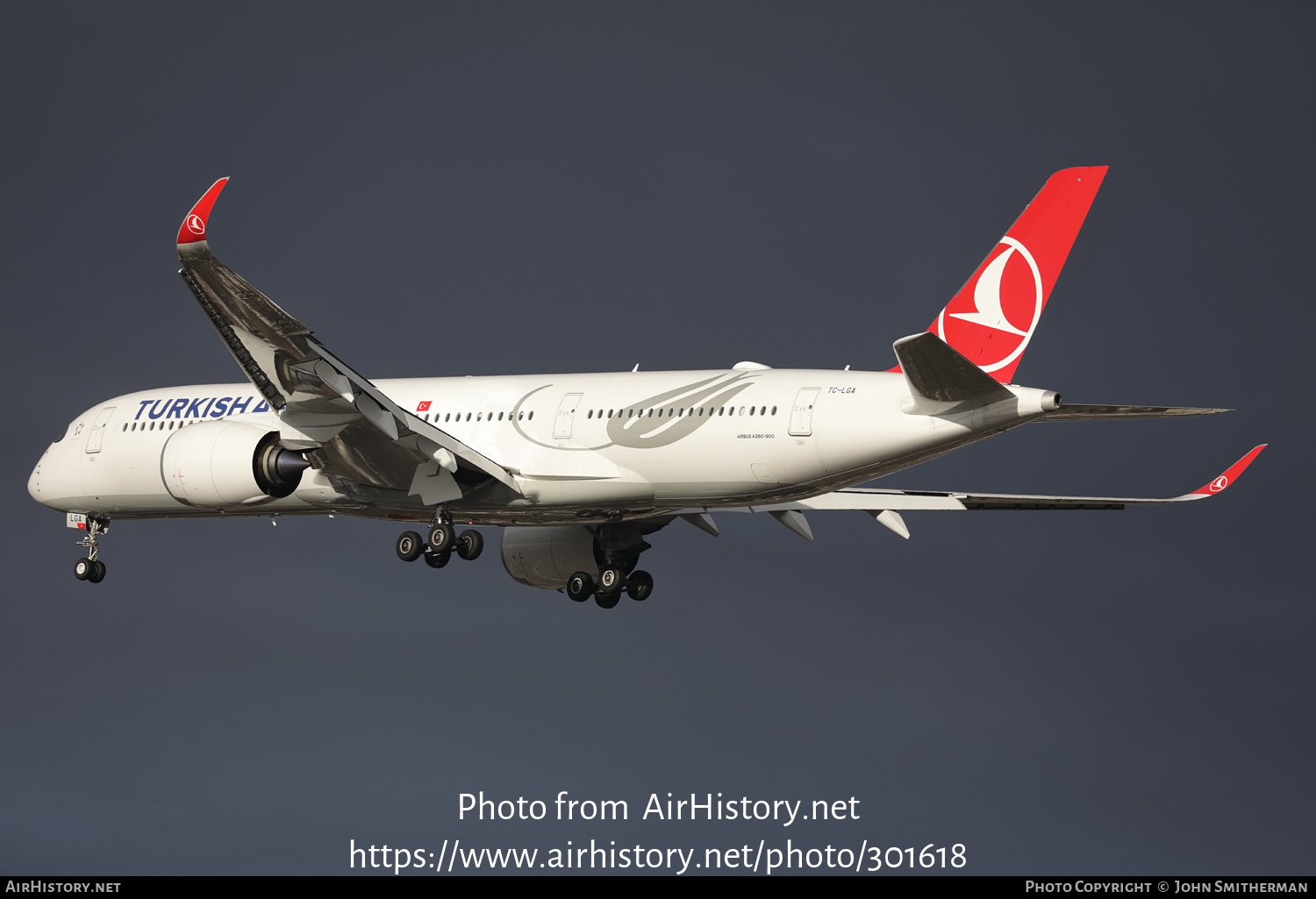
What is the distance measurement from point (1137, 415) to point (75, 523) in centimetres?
2283

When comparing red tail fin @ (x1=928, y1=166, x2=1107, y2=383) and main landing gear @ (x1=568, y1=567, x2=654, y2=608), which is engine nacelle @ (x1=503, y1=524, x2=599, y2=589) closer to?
main landing gear @ (x1=568, y1=567, x2=654, y2=608)

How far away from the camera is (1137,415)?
2466cm

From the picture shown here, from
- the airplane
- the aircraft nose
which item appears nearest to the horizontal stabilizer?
the airplane

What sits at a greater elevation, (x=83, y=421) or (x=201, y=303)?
(x=83, y=421)

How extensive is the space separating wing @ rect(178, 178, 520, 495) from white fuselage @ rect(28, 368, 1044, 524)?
2.45 feet

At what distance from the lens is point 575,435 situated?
29.8m

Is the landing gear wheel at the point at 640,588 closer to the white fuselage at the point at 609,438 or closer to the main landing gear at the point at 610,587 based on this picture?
the main landing gear at the point at 610,587

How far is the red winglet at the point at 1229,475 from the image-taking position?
28358mm

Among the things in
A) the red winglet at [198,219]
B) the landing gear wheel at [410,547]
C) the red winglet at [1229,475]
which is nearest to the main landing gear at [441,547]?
the landing gear wheel at [410,547]

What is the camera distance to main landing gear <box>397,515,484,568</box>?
99.2 ft

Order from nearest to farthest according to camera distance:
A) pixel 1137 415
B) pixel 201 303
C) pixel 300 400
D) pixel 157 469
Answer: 1. pixel 1137 415
2. pixel 201 303
3. pixel 300 400
4. pixel 157 469

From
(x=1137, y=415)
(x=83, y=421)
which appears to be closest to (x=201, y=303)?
(x=83, y=421)

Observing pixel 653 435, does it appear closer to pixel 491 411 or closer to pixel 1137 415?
pixel 491 411

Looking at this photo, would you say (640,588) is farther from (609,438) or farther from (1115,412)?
(1115,412)
